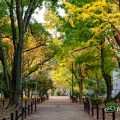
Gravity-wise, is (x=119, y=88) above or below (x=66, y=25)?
below

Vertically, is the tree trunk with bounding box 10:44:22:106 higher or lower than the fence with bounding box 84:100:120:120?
higher

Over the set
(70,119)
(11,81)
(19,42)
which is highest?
(19,42)

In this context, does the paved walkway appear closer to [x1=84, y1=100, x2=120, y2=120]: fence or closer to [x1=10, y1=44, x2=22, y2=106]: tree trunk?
[x1=84, y1=100, x2=120, y2=120]: fence

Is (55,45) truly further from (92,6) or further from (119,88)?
(119,88)

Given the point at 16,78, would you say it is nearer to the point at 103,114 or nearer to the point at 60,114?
the point at 60,114

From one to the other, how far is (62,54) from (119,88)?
965 inches

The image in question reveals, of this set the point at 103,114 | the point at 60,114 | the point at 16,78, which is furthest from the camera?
the point at 16,78

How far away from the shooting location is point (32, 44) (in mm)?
44906

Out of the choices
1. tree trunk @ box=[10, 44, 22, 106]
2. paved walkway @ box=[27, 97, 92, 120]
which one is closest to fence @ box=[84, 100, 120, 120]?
paved walkway @ box=[27, 97, 92, 120]

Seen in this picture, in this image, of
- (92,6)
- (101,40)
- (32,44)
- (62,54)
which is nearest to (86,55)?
(62,54)

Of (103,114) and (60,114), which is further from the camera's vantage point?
(60,114)

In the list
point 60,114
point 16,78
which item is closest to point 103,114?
point 60,114

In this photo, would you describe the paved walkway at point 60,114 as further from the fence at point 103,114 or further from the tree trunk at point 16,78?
the tree trunk at point 16,78

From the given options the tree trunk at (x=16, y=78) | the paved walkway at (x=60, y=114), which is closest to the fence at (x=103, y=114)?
the paved walkway at (x=60, y=114)
